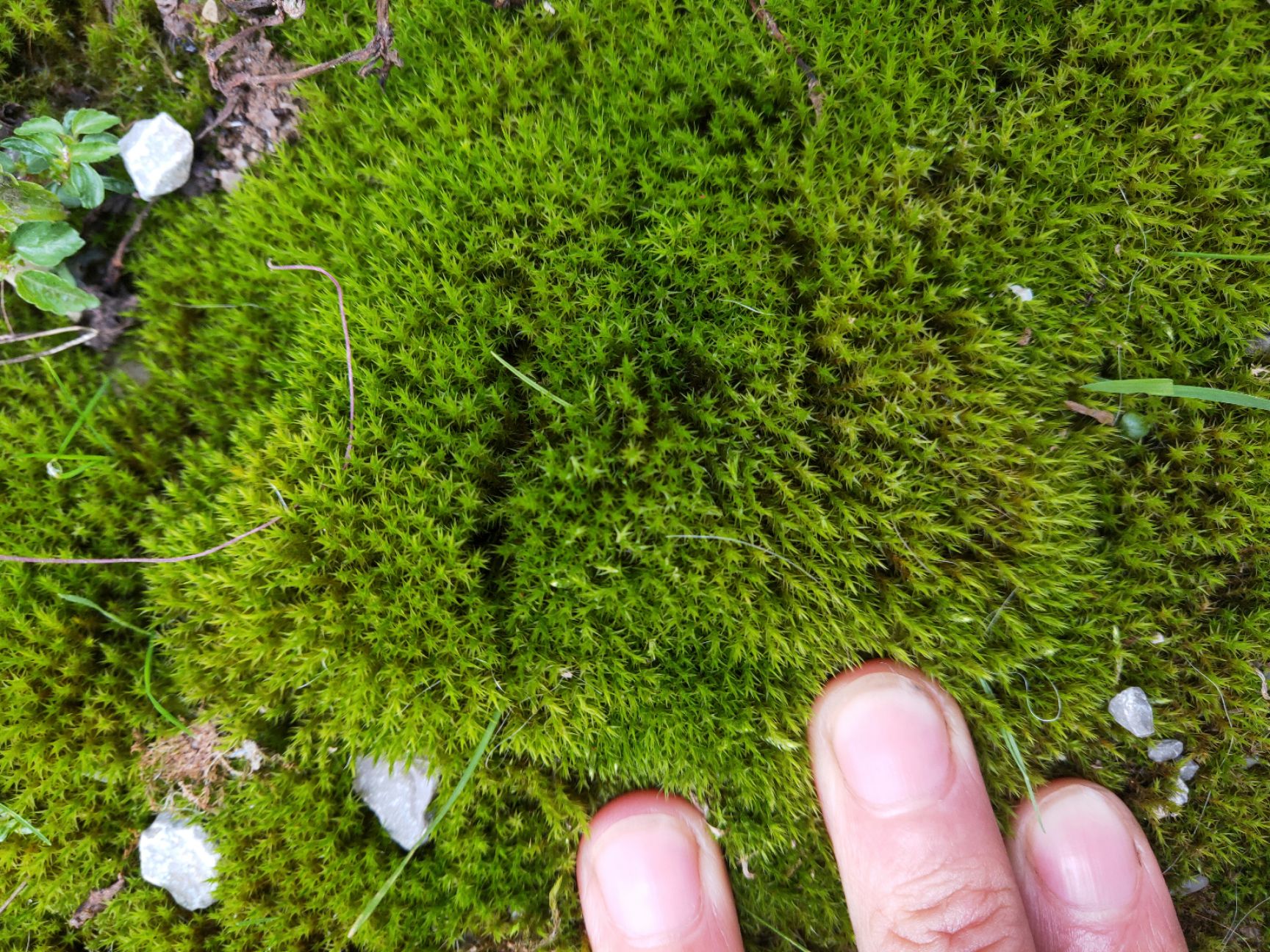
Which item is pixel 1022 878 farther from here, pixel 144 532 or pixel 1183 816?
pixel 144 532

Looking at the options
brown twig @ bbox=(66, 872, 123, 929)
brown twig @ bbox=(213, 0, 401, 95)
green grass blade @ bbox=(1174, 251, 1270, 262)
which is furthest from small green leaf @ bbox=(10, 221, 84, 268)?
green grass blade @ bbox=(1174, 251, 1270, 262)

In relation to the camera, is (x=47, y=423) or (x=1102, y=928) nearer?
(x=1102, y=928)

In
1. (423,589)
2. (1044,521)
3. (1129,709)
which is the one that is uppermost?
(423,589)

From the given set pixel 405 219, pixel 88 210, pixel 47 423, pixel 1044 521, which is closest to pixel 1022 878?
pixel 1044 521

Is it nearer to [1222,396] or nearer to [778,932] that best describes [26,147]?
[778,932]

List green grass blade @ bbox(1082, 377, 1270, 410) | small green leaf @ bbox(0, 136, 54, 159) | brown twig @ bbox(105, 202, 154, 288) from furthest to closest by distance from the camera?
brown twig @ bbox(105, 202, 154, 288)
small green leaf @ bbox(0, 136, 54, 159)
green grass blade @ bbox(1082, 377, 1270, 410)

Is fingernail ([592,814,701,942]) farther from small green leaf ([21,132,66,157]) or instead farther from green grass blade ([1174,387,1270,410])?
small green leaf ([21,132,66,157])

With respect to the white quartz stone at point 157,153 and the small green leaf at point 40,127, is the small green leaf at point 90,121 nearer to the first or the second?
the small green leaf at point 40,127
